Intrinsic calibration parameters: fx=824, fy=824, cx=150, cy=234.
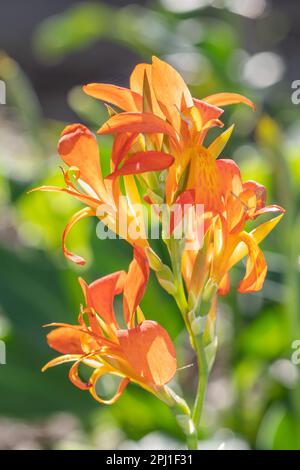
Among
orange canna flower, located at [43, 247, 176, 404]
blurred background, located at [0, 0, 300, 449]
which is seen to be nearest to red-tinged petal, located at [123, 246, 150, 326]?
orange canna flower, located at [43, 247, 176, 404]

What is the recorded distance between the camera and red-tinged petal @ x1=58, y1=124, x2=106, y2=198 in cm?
50

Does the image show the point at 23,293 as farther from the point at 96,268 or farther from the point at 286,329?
the point at 286,329

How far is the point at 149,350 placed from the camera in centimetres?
50

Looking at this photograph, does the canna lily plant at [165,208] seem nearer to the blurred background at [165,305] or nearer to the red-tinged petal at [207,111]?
the red-tinged petal at [207,111]

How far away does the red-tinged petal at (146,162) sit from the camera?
47 centimetres

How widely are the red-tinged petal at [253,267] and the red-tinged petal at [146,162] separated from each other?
0.08m

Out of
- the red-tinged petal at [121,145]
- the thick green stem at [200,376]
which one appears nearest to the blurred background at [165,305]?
the thick green stem at [200,376]

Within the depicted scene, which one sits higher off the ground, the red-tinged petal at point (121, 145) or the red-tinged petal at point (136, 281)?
the red-tinged petal at point (121, 145)

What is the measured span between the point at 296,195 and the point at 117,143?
840 mm

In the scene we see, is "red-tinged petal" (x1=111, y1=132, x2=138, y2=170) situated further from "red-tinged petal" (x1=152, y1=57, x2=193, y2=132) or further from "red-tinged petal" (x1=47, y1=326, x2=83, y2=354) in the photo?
"red-tinged petal" (x1=47, y1=326, x2=83, y2=354)

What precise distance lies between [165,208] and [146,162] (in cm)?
5

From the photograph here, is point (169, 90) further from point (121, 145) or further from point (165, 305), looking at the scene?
point (165, 305)

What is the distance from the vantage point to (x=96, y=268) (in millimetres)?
1282

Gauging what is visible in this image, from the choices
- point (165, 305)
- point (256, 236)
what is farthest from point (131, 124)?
point (165, 305)
